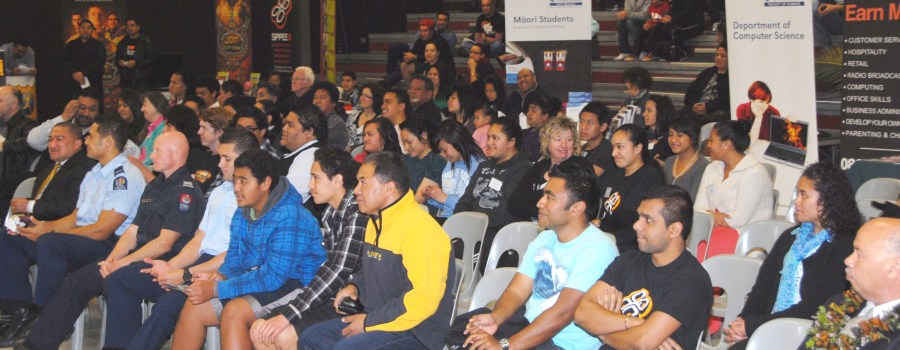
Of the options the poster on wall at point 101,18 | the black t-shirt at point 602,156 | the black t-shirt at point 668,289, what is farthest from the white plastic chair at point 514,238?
the poster on wall at point 101,18

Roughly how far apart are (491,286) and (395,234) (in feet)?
1.36

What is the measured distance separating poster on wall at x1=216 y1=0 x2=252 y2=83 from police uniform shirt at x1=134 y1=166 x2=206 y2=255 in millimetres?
8665

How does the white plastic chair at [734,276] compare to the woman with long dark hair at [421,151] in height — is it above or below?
below

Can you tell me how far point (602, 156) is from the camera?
219 inches

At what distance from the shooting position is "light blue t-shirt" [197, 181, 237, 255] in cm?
459

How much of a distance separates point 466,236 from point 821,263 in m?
1.73

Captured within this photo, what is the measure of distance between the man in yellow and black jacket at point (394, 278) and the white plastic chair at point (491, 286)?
0.11m

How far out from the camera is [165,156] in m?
4.80

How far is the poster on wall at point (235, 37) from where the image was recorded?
1320cm

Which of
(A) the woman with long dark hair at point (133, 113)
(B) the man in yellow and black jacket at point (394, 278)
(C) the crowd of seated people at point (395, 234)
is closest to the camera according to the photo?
(C) the crowd of seated people at point (395, 234)

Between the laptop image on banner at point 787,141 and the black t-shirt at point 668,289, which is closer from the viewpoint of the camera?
the black t-shirt at point 668,289

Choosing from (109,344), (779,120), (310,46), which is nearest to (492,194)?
(109,344)

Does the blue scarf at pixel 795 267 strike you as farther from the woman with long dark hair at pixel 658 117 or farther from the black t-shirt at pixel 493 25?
the black t-shirt at pixel 493 25

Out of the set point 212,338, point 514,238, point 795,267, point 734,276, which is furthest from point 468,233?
point 795,267
